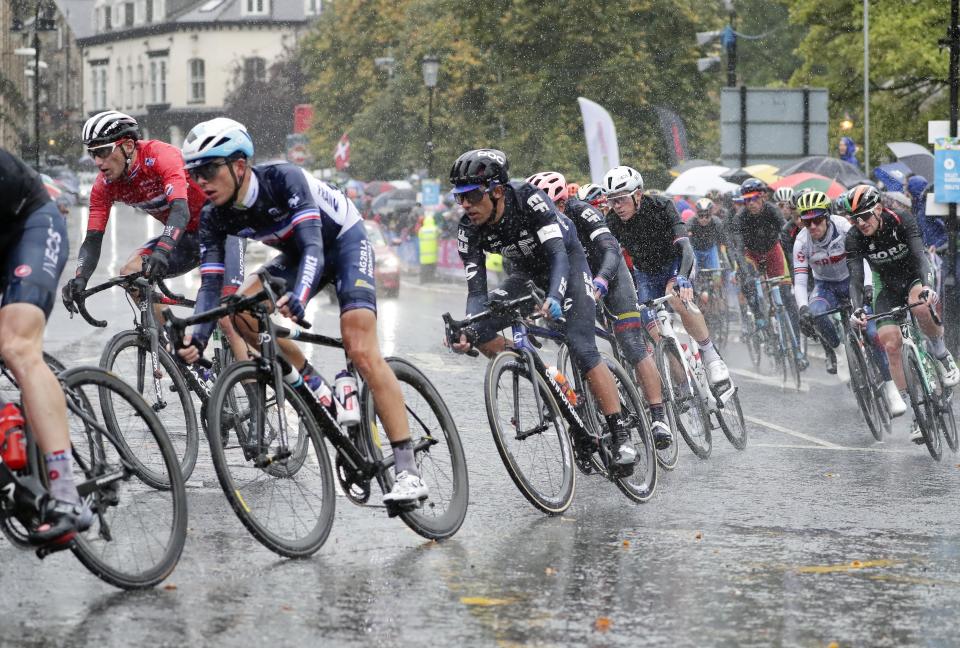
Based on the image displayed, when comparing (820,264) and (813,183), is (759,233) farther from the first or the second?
(813,183)

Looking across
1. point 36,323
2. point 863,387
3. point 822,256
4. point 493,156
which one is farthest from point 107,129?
point 822,256

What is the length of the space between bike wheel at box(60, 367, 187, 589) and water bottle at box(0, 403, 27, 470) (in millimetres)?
204

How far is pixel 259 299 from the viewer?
21.6ft

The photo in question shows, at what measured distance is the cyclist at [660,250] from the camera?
11766mm

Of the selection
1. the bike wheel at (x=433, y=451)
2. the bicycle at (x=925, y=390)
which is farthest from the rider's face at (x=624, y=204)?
the bike wheel at (x=433, y=451)

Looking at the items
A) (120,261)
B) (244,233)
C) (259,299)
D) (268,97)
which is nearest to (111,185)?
(244,233)

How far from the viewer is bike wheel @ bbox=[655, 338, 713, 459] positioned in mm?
10719

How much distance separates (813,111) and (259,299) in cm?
2280

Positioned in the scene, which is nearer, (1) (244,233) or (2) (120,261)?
(1) (244,233)

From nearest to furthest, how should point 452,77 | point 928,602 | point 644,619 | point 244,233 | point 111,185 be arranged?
point 644,619, point 928,602, point 244,233, point 111,185, point 452,77

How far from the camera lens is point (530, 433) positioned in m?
8.12

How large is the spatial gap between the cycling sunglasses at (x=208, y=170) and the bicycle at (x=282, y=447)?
0.44 meters

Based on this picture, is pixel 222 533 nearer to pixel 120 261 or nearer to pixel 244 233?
Result: pixel 244 233

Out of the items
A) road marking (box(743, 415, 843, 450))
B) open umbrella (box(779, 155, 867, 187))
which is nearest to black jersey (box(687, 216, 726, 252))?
open umbrella (box(779, 155, 867, 187))
